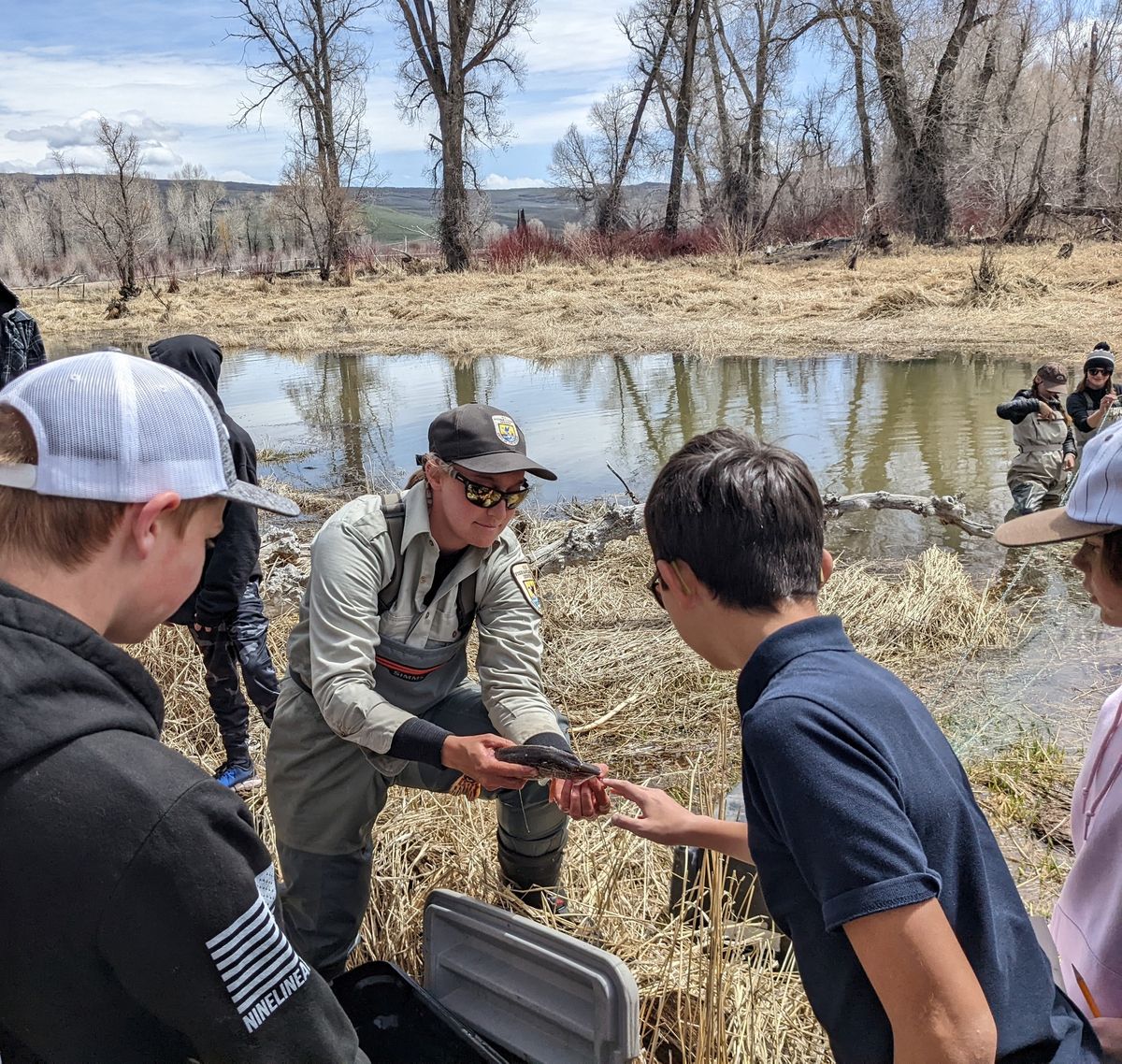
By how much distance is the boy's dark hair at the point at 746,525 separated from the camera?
151 cm

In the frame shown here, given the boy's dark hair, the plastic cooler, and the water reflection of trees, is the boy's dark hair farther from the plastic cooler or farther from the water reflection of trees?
the water reflection of trees

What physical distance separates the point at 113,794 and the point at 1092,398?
7741 millimetres

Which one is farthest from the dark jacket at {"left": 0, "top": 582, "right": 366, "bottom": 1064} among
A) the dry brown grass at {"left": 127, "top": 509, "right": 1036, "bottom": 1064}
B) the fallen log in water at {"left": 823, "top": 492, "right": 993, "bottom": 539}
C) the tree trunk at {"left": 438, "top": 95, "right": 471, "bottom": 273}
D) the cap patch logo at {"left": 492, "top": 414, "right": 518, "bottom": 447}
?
the tree trunk at {"left": 438, "top": 95, "right": 471, "bottom": 273}

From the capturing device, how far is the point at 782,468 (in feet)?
5.11

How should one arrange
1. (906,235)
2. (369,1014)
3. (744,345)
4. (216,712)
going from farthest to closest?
(906,235)
(744,345)
(216,712)
(369,1014)

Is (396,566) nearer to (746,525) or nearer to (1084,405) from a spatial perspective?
(746,525)

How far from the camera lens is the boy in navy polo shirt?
1.23 m

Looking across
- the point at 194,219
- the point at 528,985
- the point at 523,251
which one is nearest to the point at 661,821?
the point at 528,985

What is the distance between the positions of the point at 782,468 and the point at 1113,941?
3.18 feet

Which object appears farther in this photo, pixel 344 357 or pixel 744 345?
pixel 344 357

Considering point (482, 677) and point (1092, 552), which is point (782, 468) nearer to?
point (1092, 552)

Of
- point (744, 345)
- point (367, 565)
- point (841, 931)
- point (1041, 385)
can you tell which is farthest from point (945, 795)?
point (744, 345)

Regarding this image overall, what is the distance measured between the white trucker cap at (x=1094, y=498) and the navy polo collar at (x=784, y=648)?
0.46 meters

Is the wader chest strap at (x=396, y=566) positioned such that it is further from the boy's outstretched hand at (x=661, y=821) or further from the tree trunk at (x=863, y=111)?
the tree trunk at (x=863, y=111)
